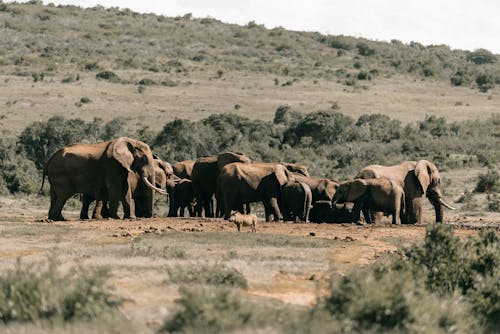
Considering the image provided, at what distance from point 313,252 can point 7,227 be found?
8.18 m

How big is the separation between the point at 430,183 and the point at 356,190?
11.0 ft

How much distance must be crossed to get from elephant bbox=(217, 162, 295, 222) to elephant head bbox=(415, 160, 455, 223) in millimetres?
3960

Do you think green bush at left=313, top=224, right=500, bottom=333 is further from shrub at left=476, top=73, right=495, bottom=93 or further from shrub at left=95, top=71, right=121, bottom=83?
shrub at left=476, top=73, right=495, bottom=93

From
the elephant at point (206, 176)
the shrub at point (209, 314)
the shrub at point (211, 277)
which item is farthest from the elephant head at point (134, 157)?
the shrub at point (209, 314)

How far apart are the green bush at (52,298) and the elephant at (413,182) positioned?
1943cm

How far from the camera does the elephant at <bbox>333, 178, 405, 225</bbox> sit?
2817cm

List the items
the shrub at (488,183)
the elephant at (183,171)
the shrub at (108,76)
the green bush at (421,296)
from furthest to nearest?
1. the shrub at (108,76)
2. the shrub at (488,183)
3. the elephant at (183,171)
4. the green bush at (421,296)

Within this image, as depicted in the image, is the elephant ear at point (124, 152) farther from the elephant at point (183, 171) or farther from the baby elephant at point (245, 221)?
the elephant at point (183, 171)

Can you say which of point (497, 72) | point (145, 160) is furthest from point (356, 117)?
point (145, 160)

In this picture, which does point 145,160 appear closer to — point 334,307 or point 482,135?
point 334,307

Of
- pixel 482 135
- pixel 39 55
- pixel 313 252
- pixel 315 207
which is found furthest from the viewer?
pixel 39 55

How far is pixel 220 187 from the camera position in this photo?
2948 centimetres

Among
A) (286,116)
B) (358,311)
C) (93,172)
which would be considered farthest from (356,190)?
(286,116)

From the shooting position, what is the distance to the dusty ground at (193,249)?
13023 mm
